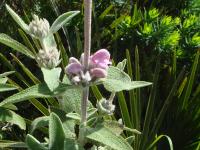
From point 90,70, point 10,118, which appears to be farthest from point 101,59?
point 10,118

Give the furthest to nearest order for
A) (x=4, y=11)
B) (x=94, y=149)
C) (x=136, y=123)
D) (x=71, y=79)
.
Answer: (x=4, y=11) → (x=136, y=123) → (x=94, y=149) → (x=71, y=79)

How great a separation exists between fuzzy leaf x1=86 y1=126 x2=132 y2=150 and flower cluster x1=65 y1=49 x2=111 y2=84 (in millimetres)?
129

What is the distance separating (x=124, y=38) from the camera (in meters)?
1.83

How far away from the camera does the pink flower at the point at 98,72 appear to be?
0.79 m

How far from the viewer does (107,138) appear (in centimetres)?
87

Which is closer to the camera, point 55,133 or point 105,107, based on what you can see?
point 55,133

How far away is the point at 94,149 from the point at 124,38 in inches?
35.8

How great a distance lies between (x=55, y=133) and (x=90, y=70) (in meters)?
0.14

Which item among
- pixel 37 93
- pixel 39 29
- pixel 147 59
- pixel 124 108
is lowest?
pixel 124 108

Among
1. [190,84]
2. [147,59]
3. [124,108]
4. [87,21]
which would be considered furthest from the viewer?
[147,59]

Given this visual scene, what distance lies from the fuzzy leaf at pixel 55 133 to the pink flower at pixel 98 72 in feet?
0.36

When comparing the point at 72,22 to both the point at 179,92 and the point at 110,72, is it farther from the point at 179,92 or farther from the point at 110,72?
the point at 110,72

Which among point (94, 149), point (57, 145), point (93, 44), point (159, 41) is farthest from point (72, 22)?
point (57, 145)

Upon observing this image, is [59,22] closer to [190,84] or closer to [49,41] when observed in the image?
[49,41]
